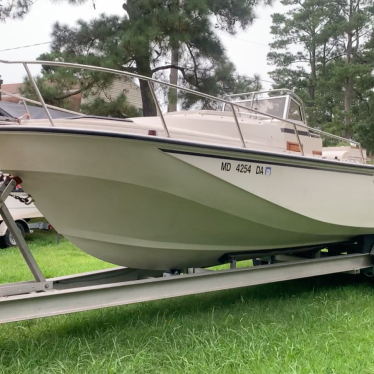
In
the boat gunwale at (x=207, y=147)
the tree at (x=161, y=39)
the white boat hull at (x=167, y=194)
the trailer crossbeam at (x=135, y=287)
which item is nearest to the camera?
the trailer crossbeam at (x=135, y=287)

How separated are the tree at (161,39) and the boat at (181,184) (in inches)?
219

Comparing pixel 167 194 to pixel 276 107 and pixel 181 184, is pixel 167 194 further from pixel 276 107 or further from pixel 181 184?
pixel 276 107

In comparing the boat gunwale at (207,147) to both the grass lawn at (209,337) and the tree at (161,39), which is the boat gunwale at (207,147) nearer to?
the grass lawn at (209,337)

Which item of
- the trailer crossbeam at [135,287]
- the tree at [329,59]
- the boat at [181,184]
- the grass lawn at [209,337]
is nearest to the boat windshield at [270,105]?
the boat at [181,184]

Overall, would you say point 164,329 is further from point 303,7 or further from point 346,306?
point 303,7

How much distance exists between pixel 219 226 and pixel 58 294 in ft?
4.86

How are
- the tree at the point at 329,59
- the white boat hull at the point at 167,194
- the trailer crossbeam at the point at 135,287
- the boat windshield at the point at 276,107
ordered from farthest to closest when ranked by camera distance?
1. the tree at the point at 329,59
2. the boat windshield at the point at 276,107
3. the white boat hull at the point at 167,194
4. the trailer crossbeam at the point at 135,287

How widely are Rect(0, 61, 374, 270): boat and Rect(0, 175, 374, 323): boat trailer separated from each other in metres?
0.23

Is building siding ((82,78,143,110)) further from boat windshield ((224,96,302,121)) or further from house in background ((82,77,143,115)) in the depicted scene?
boat windshield ((224,96,302,121))

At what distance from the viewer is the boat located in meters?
3.32

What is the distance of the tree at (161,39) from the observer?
9.82 metres

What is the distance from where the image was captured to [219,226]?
4.03 meters

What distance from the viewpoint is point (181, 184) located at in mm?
3602

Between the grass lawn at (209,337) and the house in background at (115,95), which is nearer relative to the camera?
the grass lawn at (209,337)
